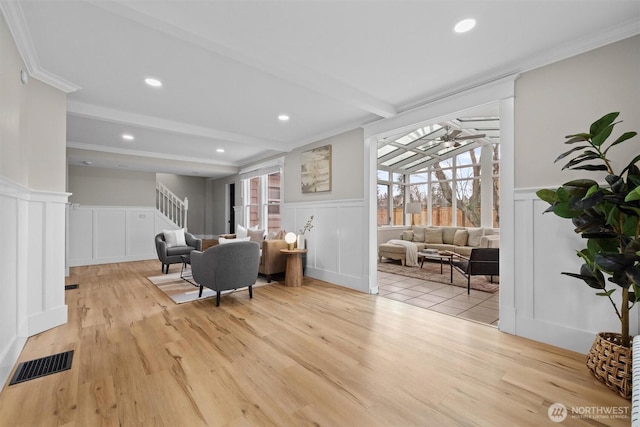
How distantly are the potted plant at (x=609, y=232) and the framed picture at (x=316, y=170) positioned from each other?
10.6 feet

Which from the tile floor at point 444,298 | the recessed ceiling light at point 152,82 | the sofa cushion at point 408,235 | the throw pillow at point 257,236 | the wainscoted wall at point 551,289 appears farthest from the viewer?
the sofa cushion at point 408,235

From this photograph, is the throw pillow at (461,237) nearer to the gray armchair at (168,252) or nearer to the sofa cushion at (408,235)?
the sofa cushion at (408,235)

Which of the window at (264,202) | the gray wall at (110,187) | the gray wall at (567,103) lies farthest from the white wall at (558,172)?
the gray wall at (110,187)

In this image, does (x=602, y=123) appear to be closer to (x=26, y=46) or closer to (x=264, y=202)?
(x=26, y=46)

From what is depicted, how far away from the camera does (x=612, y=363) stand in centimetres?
181

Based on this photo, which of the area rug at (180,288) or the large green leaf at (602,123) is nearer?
the large green leaf at (602,123)

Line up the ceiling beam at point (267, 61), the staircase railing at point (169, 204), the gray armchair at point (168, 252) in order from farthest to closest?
the staircase railing at point (169, 204) < the gray armchair at point (168, 252) < the ceiling beam at point (267, 61)

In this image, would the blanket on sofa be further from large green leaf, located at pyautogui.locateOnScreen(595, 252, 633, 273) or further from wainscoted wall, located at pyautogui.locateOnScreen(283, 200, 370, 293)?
large green leaf, located at pyautogui.locateOnScreen(595, 252, 633, 273)

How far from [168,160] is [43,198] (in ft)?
13.3

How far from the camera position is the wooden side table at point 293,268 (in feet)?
14.8

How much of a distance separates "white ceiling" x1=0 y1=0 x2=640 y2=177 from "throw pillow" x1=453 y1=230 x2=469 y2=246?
4563mm

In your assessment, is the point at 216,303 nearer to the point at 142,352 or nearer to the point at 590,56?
the point at 142,352

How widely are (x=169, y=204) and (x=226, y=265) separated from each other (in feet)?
19.4

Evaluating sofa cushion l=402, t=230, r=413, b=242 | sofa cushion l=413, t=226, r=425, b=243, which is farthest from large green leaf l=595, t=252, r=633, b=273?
sofa cushion l=402, t=230, r=413, b=242
